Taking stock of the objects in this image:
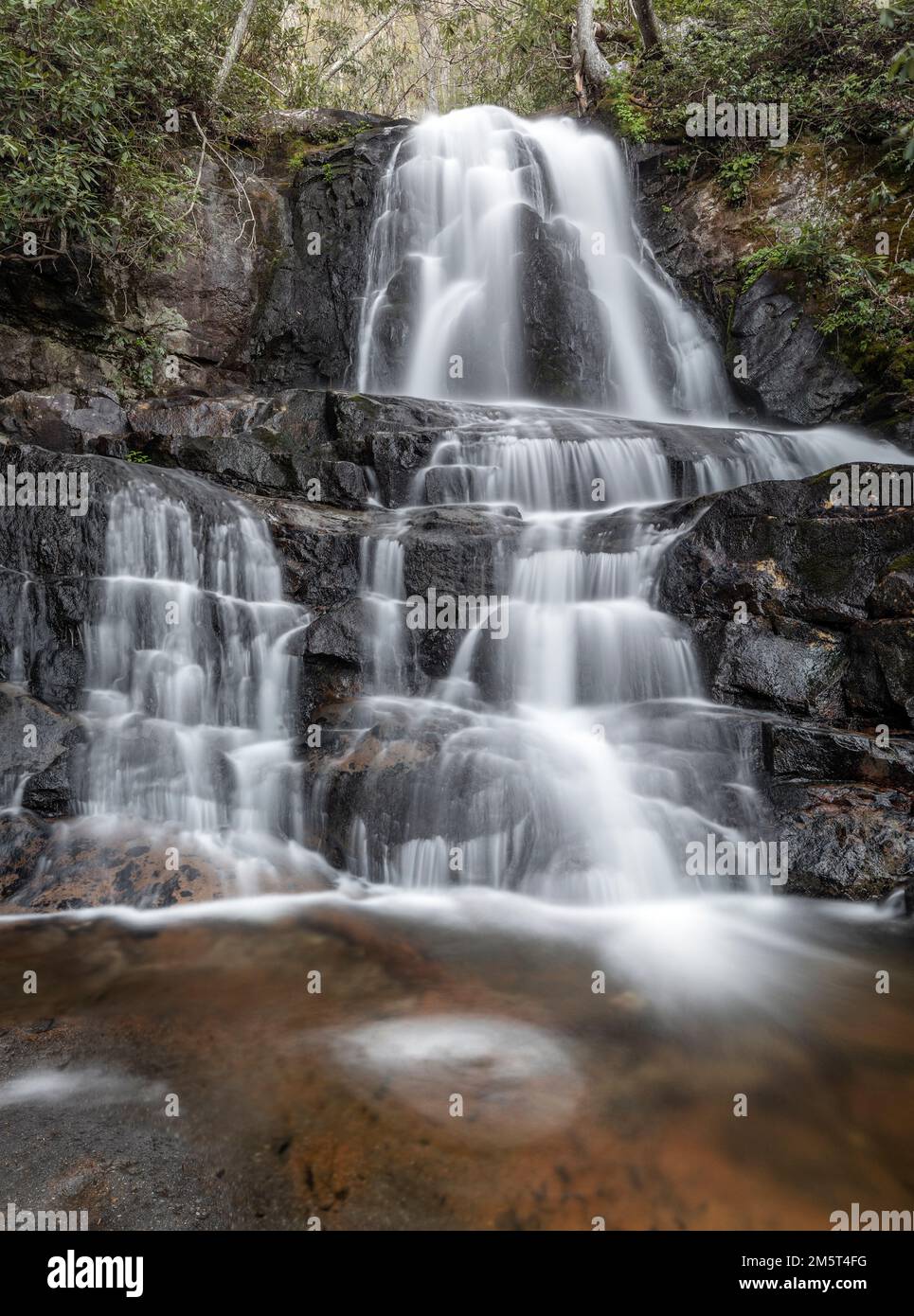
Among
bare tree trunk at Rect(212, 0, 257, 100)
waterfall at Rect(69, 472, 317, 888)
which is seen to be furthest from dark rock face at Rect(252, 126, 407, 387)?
waterfall at Rect(69, 472, 317, 888)

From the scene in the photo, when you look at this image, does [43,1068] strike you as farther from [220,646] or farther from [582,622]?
[582,622]

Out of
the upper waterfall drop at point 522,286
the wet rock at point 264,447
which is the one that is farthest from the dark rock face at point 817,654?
the upper waterfall drop at point 522,286

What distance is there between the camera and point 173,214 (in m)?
12.2

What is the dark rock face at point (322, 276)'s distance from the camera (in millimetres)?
13094

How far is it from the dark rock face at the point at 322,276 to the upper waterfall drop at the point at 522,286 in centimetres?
37

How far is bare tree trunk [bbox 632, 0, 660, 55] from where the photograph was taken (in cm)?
1434

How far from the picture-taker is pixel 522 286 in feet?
40.8

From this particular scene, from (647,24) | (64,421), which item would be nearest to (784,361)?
(647,24)

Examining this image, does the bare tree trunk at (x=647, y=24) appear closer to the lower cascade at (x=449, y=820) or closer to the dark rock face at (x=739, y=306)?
the dark rock face at (x=739, y=306)

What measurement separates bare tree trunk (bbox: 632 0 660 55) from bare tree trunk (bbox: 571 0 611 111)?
0.84m

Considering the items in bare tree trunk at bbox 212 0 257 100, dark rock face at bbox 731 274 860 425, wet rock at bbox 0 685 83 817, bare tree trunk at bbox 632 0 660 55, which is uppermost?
bare tree trunk at bbox 632 0 660 55

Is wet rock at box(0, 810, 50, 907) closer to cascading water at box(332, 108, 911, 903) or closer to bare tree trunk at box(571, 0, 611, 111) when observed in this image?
cascading water at box(332, 108, 911, 903)

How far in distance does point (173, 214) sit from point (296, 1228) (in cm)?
1405

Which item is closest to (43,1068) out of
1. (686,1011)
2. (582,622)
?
(686,1011)
